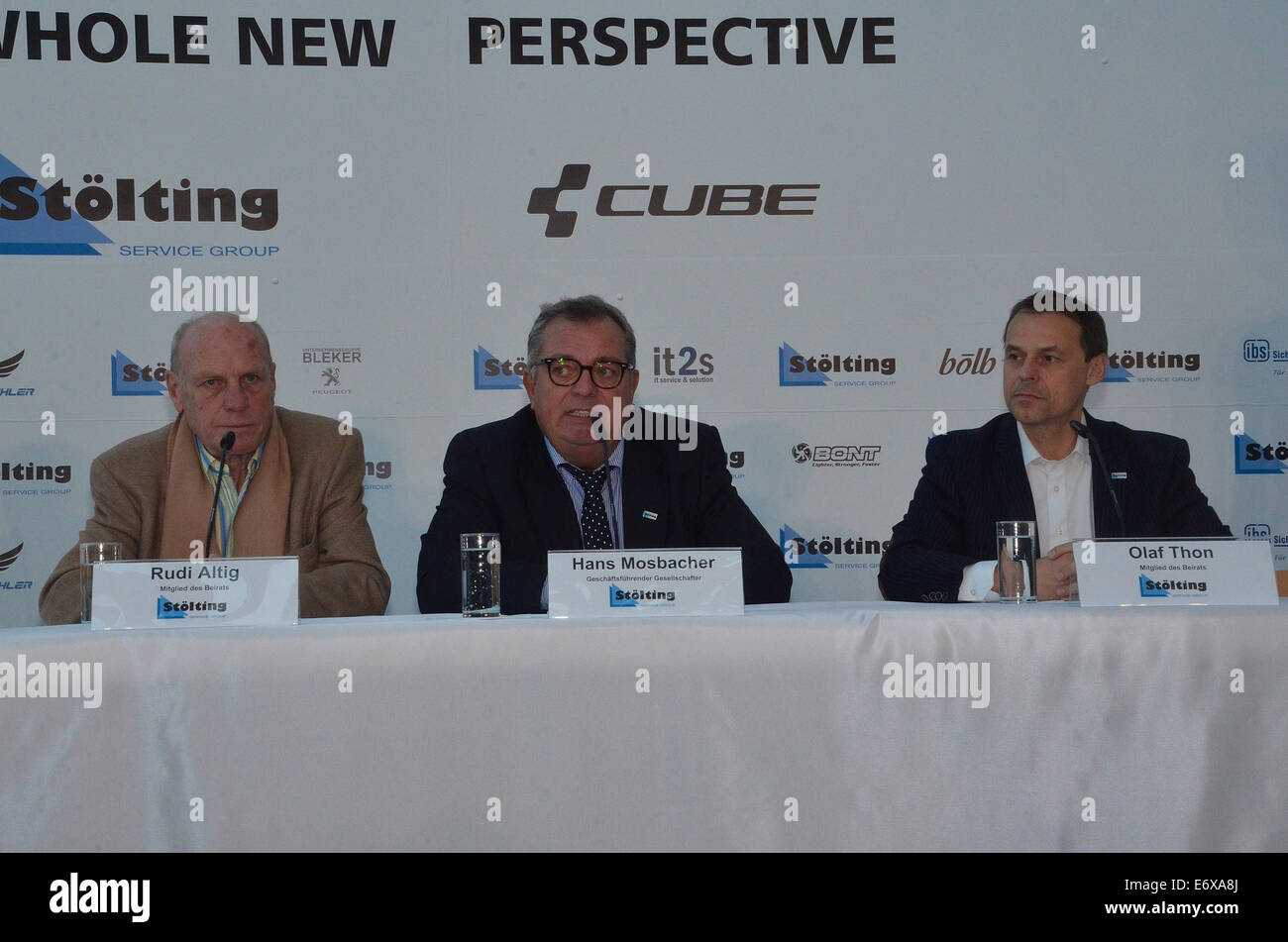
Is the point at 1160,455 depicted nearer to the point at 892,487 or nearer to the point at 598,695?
the point at 892,487

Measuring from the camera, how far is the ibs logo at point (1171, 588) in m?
1.83

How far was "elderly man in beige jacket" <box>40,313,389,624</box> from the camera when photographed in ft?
10.4

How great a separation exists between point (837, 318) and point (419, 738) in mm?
2538

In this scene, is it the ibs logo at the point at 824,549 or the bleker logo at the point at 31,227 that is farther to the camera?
the ibs logo at the point at 824,549

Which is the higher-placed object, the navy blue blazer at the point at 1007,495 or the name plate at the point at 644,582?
the navy blue blazer at the point at 1007,495

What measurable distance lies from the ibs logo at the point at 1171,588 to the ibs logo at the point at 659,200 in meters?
2.25

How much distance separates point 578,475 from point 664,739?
4.60 ft

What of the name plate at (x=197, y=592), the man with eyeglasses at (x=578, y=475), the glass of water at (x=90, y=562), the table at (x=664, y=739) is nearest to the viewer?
the table at (x=664, y=739)

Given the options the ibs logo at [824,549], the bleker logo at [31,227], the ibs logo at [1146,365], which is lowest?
the ibs logo at [824,549]

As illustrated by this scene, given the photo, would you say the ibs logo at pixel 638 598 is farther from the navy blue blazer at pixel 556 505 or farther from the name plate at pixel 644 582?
the navy blue blazer at pixel 556 505

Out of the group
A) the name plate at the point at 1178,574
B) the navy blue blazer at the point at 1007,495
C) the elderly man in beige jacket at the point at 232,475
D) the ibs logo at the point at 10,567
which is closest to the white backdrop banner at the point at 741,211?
the elderly man in beige jacket at the point at 232,475

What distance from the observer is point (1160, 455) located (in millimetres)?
3031
